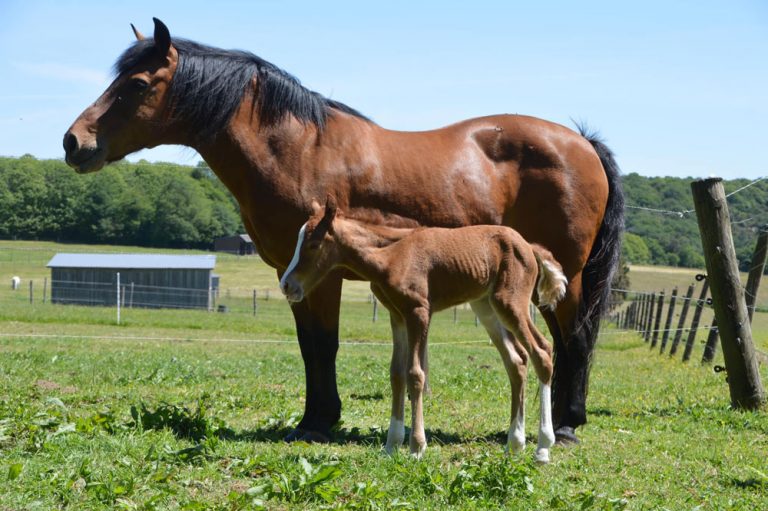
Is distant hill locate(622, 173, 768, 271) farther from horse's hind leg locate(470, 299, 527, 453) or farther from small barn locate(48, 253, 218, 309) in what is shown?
horse's hind leg locate(470, 299, 527, 453)

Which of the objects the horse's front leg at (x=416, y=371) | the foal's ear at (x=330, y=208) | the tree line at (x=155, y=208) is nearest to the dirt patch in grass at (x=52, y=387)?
the foal's ear at (x=330, y=208)

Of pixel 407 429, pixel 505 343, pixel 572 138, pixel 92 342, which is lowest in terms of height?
pixel 92 342

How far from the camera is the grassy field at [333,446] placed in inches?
177

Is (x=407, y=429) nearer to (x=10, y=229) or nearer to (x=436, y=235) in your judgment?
(x=436, y=235)

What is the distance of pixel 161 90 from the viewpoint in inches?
257

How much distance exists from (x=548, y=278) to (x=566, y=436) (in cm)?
147

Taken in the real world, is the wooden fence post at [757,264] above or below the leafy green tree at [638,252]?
above

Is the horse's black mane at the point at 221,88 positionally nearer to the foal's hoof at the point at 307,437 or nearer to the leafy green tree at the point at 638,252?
the foal's hoof at the point at 307,437

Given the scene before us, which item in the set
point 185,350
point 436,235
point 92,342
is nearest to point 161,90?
point 436,235

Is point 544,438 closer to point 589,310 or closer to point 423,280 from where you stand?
point 423,280

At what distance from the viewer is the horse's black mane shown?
21.3 feet

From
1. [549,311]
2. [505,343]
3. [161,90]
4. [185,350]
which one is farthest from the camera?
[185,350]

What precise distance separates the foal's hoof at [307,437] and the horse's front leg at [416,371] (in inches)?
46.7

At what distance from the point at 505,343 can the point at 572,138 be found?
2.37m
